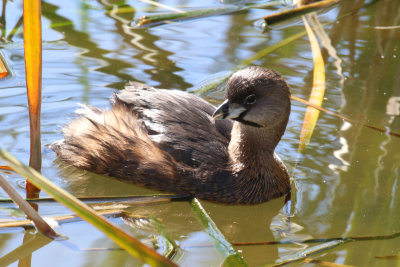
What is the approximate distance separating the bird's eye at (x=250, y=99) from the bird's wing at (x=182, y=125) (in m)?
0.36

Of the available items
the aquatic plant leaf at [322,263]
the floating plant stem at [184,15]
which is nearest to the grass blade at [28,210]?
the aquatic plant leaf at [322,263]

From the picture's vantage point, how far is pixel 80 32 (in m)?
6.47

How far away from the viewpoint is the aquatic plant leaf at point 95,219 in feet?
8.24

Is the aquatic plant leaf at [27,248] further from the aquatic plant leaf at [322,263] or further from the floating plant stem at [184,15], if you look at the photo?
the floating plant stem at [184,15]

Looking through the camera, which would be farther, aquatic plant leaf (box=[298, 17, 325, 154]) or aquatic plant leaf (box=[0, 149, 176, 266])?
aquatic plant leaf (box=[298, 17, 325, 154])

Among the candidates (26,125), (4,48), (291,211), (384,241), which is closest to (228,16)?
(4,48)

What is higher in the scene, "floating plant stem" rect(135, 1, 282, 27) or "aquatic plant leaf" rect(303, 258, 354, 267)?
"floating plant stem" rect(135, 1, 282, 27)

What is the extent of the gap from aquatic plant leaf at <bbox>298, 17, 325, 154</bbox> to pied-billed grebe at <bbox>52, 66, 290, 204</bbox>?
23.9 inches

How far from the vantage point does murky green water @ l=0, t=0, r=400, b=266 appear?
3.69 m

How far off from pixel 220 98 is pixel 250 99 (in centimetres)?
137

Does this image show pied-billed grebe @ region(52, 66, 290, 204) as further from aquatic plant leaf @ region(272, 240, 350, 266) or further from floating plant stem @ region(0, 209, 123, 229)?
aquatic plant leaf @ region(272, 240, 350, 266)

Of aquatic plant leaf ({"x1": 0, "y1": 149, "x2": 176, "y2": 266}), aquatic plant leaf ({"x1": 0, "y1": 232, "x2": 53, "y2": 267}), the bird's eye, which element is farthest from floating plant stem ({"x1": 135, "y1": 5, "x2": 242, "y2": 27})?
aquatic plant leaf ({"x1": 0, "y1": 149, "x2": 176, "y2": 266})

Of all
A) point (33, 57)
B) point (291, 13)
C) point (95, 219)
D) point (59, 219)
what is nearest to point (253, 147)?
point (59, 219)

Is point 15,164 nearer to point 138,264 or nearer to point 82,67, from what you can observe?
point 138,264
